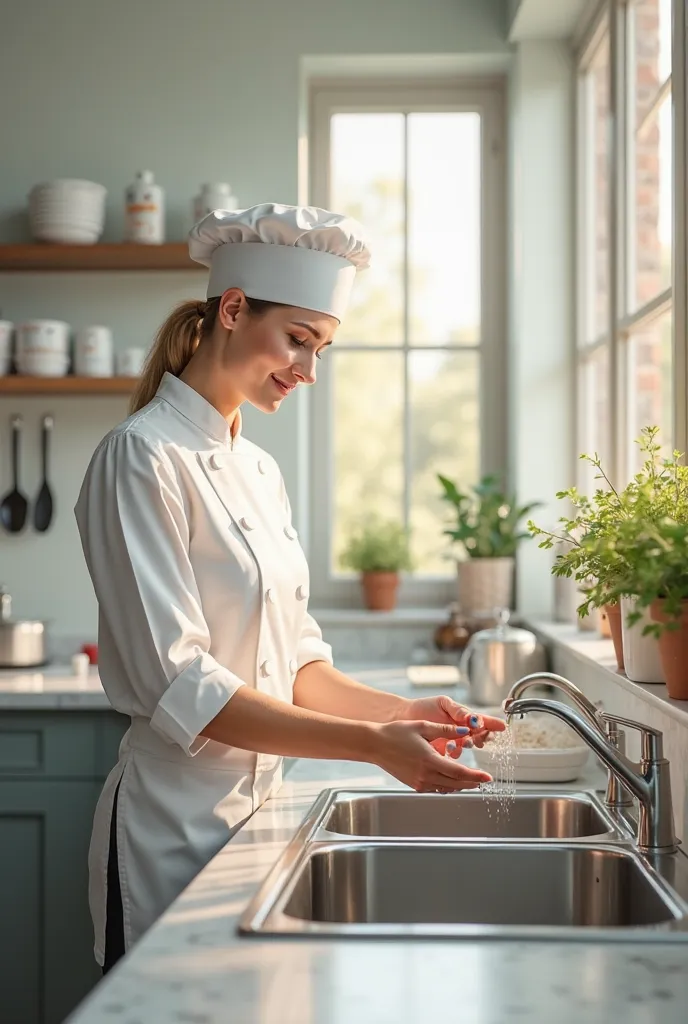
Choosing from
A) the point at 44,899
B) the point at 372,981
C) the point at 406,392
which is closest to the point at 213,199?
the point at 406,392

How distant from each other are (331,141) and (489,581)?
56.7 inches

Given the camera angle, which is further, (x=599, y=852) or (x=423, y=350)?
(x=423, y=350)

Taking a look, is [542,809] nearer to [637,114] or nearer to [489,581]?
[489,581]

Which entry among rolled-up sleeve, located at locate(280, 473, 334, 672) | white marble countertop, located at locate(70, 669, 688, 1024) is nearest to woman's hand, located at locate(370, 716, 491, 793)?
white marble countertop, located at locate(70, 669, 688, 1024)

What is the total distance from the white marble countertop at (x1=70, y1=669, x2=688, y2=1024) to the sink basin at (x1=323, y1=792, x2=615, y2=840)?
1.98 feet

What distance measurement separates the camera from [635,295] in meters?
2.61

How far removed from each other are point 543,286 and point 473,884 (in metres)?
2.08

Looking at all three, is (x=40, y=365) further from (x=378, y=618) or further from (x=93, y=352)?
(x=378, y=618)

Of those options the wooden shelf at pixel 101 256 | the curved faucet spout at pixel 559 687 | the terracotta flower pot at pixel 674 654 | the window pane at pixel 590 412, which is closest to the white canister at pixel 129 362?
the wooden shelf at pixel 101 256

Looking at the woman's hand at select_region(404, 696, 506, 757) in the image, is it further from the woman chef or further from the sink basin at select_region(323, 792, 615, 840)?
the sink basin at select_region(323, 792, 615, 840)

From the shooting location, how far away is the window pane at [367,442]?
3.51 meters

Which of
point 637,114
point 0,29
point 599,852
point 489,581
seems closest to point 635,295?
point 637,114

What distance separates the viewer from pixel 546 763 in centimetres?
196

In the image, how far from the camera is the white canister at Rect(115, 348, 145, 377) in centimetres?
319
